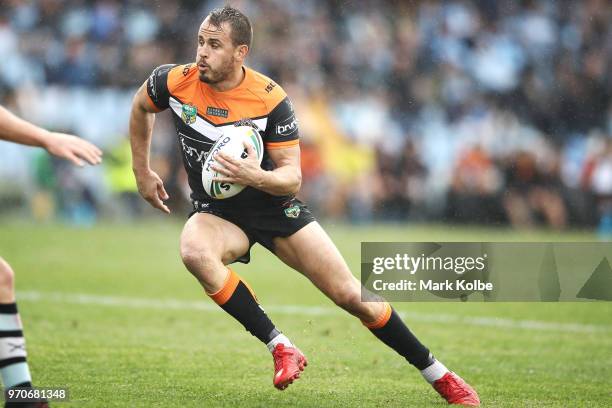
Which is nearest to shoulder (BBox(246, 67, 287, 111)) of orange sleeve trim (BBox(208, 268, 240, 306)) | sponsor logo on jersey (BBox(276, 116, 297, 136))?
sponsor logo on jersey (BBox(276, 116, 297, 136))

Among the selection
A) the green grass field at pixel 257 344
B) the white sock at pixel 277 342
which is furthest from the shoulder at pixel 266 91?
the green grass field at pixel 257 344

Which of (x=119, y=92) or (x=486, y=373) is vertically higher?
(x=119, y=92)

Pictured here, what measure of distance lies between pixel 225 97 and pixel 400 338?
6.64 ft

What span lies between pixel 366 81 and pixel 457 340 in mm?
14895

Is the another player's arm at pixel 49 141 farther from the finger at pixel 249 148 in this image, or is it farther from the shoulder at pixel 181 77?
the shoulder at pixel 181 77

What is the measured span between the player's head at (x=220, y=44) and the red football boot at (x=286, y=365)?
6.07 ft

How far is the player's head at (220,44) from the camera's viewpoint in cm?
668

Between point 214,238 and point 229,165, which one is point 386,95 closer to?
point 214,238

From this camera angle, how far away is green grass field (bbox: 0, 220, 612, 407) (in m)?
7.02

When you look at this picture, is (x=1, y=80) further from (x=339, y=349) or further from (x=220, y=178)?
(x=220, y=178)

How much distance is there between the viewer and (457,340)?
31.5 feet

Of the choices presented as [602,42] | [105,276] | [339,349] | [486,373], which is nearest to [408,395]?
[486,373]

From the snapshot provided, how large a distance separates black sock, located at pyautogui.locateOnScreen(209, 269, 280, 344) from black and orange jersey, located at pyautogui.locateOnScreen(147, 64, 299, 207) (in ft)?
1.97

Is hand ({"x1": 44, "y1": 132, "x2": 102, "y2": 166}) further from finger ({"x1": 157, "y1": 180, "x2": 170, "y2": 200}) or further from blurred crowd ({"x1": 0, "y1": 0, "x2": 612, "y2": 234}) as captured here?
blurred crowd ({"x1": 0, "y1": 0, "x2": 612, "y2": 234})
